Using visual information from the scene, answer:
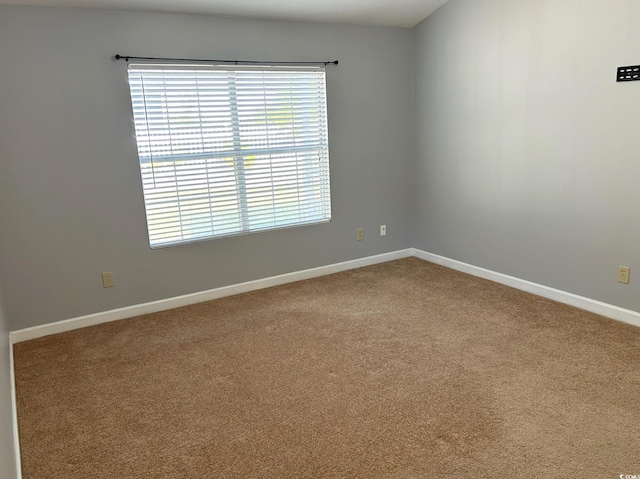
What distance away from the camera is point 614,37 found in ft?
9.61

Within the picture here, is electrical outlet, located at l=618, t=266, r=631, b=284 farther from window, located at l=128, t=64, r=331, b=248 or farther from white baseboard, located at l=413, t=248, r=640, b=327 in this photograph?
window, located at l=128, t=64, r=331, b=248

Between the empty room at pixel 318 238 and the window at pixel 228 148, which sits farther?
the window at pixel 228 148

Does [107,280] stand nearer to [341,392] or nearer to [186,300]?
[186,300]

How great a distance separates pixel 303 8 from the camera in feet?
12.1

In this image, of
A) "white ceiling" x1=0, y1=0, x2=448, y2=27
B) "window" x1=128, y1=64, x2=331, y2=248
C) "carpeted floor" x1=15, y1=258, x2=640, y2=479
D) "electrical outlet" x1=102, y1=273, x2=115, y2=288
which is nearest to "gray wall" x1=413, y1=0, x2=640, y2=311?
"white ceiling" x1=0, y1=0, x2=448, y2=27

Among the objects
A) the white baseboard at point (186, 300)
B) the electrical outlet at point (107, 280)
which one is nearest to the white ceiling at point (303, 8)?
the electrical outlet at point (107, 280)

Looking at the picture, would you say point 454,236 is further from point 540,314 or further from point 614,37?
point 614,37

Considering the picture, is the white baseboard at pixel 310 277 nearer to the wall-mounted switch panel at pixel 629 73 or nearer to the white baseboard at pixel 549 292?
the white baseboard at pixel 549 292

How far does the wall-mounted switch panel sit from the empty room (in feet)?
0.06

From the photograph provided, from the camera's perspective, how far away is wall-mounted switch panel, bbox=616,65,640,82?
2839 millimetres

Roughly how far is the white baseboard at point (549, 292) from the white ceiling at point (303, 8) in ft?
7.47

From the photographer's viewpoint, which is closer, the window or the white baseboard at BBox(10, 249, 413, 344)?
the white baseboard at BBox(10, 249, 413, 344)

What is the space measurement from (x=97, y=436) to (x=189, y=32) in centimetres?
281

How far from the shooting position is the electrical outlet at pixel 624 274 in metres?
3.08
